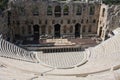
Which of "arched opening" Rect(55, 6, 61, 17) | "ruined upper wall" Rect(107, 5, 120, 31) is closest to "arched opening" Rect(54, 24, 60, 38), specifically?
"arched opening" Rect(55, 6, 61, 17)

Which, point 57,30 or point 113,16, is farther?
point 57,30

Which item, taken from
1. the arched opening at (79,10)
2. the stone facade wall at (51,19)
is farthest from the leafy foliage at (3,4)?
the arched opening at (79,10)

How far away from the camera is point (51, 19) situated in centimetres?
4903

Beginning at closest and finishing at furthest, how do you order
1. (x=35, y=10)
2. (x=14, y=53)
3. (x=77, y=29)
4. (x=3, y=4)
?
(x=14, y=53)
(x=35, y=10)
(x=3, y=4)
(x=77, y=29)

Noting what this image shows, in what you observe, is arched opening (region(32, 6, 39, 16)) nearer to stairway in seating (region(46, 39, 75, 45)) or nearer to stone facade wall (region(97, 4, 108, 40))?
stairway in seating (region(46, 39, 75, 45))

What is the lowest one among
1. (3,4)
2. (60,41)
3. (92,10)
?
(60,41)

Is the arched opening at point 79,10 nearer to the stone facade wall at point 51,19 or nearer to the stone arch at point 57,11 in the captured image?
the stone facade wall at point 51,19

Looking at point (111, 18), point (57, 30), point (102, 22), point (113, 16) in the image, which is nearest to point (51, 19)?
point (57, 30)

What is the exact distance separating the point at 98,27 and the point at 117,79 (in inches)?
1019

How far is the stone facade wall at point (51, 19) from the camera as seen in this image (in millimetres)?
47688

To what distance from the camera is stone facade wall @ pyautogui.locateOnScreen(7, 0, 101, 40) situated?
156 ft

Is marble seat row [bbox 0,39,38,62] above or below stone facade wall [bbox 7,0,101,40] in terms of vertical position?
below

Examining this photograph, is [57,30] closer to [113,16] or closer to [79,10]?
[79,10]

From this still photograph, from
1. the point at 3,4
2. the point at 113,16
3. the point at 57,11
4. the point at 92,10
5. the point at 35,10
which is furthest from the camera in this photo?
the point at 57,11
